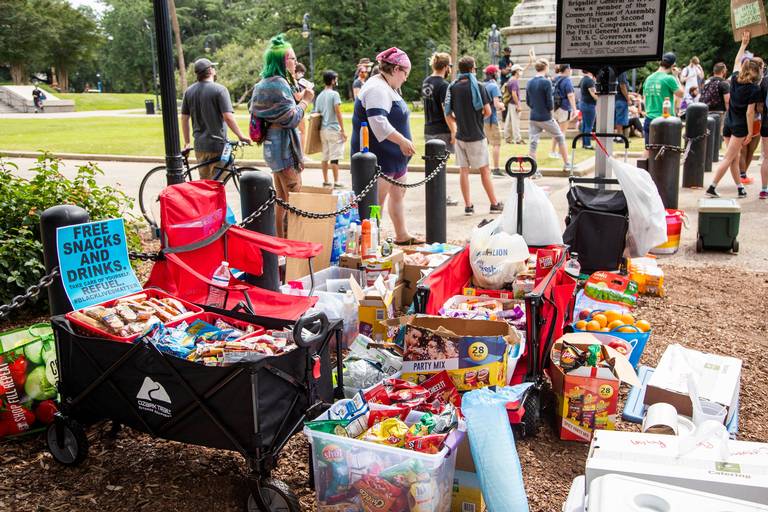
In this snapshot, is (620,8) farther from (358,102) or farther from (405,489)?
(405,489)

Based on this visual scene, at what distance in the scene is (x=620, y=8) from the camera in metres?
6.22

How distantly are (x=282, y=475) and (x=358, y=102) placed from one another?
4.30m

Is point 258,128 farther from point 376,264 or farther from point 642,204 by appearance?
point 642,204

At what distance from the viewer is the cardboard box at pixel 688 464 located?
233cm

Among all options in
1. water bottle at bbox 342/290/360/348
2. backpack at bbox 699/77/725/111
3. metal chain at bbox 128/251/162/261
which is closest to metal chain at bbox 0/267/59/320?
metal chain at bbox 128/251/162/261

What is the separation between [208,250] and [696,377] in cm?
287

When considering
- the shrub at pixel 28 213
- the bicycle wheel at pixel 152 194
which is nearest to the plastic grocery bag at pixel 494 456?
the shrub at pixel 28 213

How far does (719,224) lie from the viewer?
24.7 feet

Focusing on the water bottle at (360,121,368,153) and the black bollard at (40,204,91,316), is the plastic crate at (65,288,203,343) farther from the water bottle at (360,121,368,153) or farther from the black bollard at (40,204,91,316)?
the water bottle at (360,121,368,153)

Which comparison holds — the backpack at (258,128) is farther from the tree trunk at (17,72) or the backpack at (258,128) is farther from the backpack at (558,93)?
the tree trunk at (17,72)

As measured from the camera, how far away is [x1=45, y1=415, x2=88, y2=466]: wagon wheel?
3.47 m

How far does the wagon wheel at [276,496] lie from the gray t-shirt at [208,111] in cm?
610

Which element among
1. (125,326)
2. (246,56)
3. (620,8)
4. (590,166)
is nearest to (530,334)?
(125,326)

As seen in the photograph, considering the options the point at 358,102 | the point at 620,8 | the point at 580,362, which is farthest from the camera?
the point at 358,102
